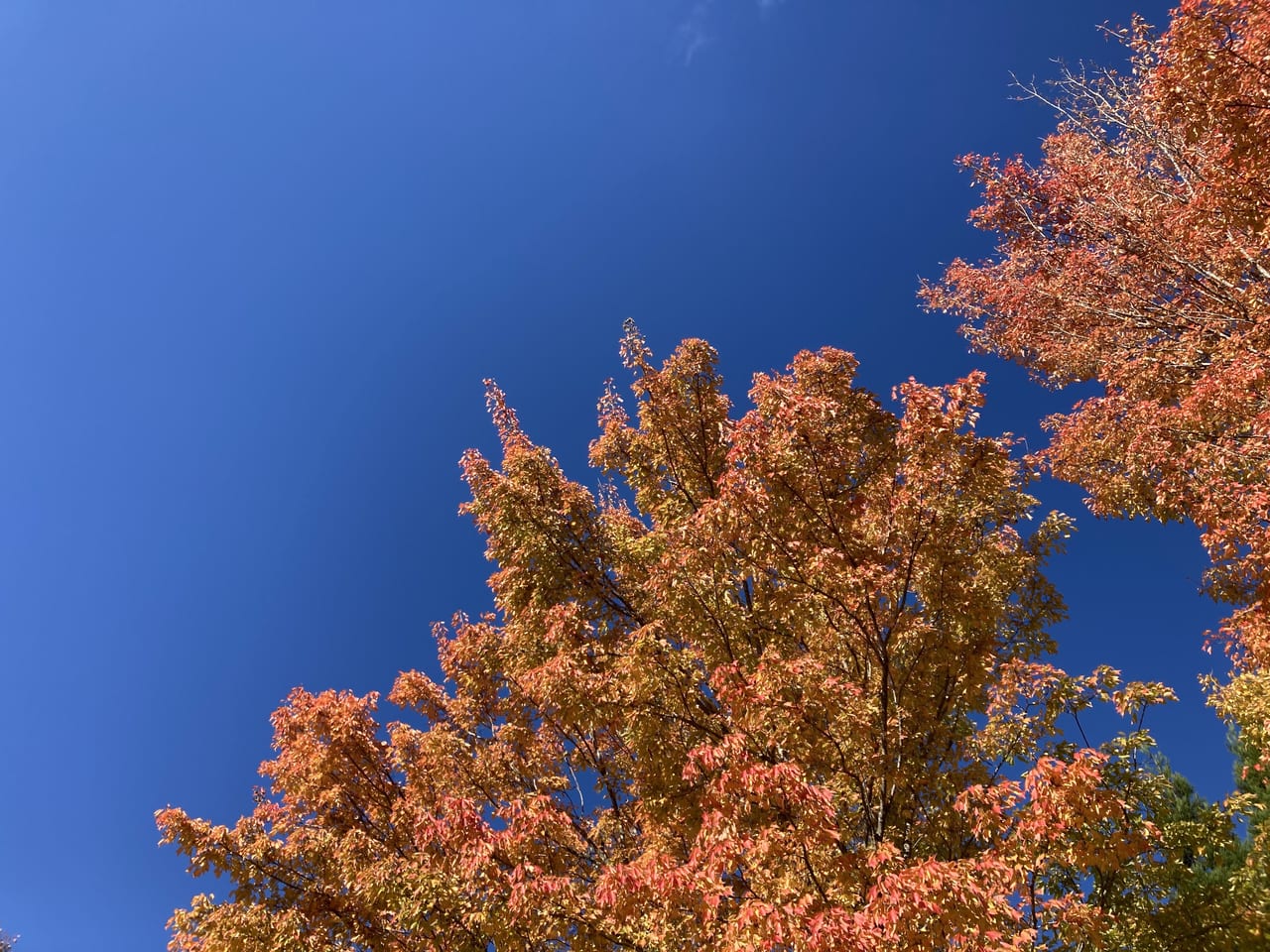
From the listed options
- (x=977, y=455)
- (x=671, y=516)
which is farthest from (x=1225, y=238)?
(x=671, y=516)

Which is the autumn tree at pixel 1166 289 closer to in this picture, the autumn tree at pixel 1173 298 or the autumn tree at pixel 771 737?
the autumn tree at pixel 1173 298

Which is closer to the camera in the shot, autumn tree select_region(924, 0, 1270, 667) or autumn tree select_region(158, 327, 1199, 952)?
autumn tree select_region(158, 327, 1199, 952)

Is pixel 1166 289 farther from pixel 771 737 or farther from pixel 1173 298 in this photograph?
pixel 771 737

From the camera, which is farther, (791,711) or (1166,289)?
(1166,289)

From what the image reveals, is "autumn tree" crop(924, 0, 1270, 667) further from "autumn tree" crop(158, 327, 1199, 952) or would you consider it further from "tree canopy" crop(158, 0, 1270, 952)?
"autumn tree" crop(158, 327, 1199, 952)

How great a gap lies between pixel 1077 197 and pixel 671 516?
550 inches

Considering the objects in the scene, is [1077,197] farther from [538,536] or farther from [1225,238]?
[538,536]

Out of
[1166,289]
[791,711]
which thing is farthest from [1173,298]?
[791,711]

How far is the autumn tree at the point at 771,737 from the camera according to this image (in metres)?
4.68

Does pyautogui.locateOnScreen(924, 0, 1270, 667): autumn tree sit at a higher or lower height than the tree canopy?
higher

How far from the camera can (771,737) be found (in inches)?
212

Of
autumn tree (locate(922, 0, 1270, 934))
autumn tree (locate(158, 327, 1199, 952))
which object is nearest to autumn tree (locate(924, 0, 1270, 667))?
autumn tree (locate(922, 0, 1270, 934))

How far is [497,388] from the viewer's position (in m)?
9.71

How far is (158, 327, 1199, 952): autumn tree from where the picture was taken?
184 inches
